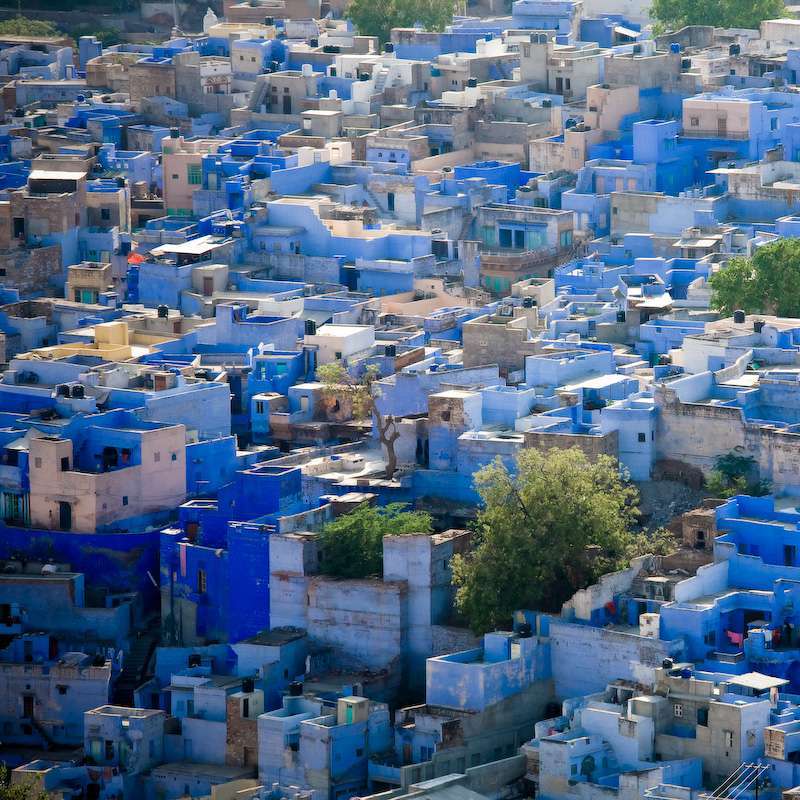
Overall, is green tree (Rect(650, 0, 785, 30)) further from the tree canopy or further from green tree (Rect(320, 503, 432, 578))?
green tree (Rect(320, 503, 432, 578))

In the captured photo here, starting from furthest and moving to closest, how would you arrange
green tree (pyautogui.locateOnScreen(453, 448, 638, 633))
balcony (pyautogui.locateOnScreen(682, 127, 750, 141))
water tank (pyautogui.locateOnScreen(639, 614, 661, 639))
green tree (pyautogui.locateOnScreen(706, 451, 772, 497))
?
balcony (pyautogui.locateOnScreen(682, 127, 750, 141)), green tree (pyautogui.locateOnScreen(706, 451, 772, 497)), green tree (pyautogui.locateOnScreen(453, 448, 638, 633)), water tank (pyautogui.locateOnScreen(639, 614, 661, 639))

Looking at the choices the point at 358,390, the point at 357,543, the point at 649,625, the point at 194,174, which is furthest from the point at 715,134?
the point at 649,625

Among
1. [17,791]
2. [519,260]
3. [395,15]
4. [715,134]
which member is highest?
[395,15]

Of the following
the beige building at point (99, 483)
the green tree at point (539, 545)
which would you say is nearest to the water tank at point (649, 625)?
the green tree at point (539, 545)

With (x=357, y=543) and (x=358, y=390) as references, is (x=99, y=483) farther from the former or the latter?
(x=358, y=390)

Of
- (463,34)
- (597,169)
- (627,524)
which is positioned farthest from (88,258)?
(627,524)

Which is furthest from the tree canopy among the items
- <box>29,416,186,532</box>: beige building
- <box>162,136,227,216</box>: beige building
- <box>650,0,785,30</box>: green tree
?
<box>650,0,785,30</box>: green tree
